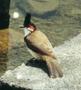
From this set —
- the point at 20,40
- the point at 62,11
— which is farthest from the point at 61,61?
Answer: the point at 62,11

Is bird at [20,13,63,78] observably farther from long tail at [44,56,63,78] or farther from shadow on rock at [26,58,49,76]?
shadow on rock at [26,58,49,76]

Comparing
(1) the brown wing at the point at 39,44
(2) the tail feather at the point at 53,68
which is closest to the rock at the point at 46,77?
(2) the tail feather at the point at 53,68

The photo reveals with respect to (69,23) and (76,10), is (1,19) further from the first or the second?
(76,10)

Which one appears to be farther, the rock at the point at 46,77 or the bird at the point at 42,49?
the bird at the point at 42,49

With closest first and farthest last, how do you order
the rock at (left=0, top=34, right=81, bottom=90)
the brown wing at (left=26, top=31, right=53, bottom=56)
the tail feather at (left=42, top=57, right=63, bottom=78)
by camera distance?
the rock at (left=0, top=34, right=81, bottom=90) → the tail feather at (left=42, top=57, right=63, bottom=78) → the brown wing at (left=26, top=31, right=53, bottom=56)

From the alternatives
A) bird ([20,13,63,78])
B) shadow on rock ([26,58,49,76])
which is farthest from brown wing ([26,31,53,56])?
shadow on rock ([26,58,49,76])

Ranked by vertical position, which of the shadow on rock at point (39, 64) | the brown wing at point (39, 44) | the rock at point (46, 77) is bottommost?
the shadow on rock at point (39, 64)

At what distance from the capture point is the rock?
5895 mm

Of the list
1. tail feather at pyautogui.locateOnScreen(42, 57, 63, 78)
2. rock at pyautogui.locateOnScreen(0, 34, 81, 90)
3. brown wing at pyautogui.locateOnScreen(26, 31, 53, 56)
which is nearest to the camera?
rock at pyautogui.locateOnScreen(0, 34, 81, 90)

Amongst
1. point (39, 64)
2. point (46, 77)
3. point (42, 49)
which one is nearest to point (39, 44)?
point (42, 49)

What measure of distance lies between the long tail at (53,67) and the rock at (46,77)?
0.20 ft

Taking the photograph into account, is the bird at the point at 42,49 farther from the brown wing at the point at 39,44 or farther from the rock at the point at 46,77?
the rock at the point at 46,77

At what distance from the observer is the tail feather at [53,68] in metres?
6.10

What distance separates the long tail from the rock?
2.5 inches
